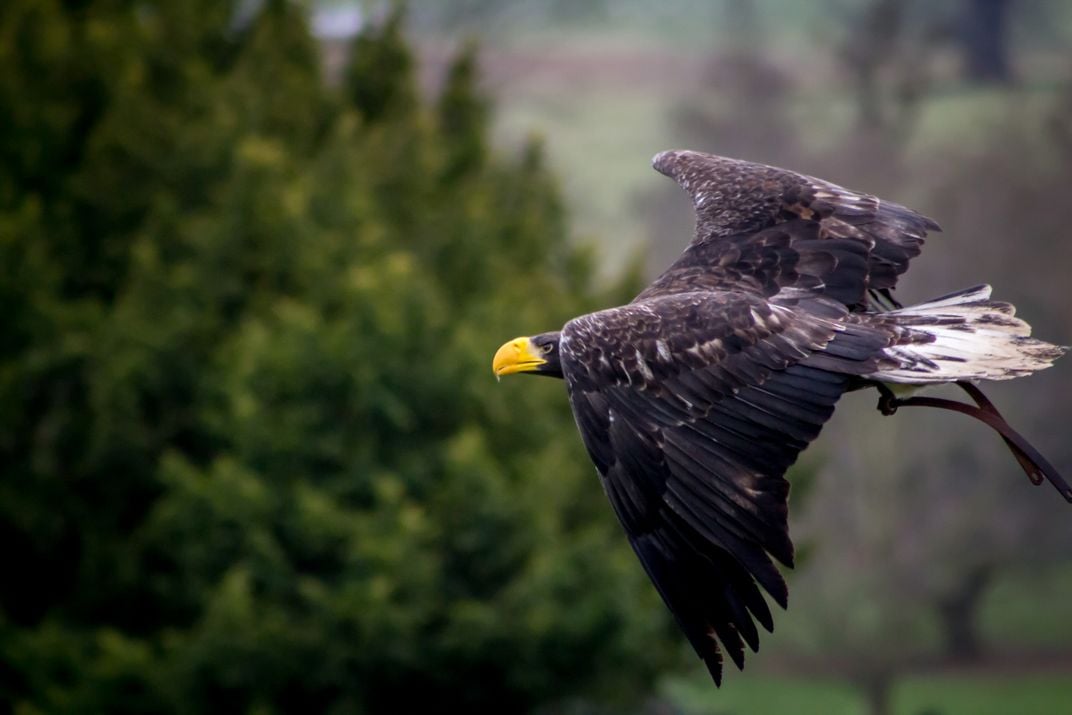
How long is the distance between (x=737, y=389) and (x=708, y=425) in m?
0.19

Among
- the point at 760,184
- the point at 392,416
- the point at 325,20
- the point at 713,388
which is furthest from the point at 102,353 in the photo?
the point at 325,20

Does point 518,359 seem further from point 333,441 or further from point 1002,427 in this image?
point 333,441

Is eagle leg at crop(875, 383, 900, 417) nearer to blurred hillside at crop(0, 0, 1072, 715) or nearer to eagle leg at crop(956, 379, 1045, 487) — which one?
eagle leg at crop(956, 379, 1045, 487)

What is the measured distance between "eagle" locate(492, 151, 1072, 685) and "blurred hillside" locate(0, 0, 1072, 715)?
8.05m

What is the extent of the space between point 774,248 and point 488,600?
8672 mm

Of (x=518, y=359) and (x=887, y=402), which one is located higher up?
(x=518, y=359)

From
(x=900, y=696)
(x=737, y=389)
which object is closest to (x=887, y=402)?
(x=737, y=389)

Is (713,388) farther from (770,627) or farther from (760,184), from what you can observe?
(760,184)

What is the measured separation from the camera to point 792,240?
7.74m

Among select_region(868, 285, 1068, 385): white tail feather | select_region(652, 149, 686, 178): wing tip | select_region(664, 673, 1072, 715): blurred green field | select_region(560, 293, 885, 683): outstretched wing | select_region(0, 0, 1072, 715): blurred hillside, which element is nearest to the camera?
select_region(560, 293, 885, 683): outstretched wing

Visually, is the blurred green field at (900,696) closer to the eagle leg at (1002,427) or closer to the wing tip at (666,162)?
the wing tip at (666,162)

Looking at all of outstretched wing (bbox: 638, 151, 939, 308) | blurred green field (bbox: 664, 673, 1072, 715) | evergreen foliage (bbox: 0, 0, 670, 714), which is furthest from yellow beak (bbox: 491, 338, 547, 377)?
blurred green field (bbox: 664, 673, 1072, 715)

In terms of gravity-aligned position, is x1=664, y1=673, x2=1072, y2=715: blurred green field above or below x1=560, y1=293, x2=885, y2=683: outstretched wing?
below

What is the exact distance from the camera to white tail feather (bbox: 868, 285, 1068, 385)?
6305mm
